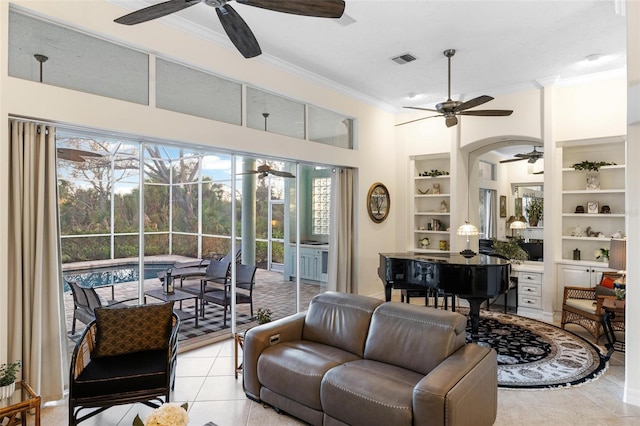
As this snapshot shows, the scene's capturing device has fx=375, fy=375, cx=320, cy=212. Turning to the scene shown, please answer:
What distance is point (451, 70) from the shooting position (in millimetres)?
5391

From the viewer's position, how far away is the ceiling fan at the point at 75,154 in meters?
3.43

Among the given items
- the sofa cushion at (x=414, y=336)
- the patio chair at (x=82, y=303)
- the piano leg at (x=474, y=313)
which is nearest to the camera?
the sofa cushion at (x=414, y=336)

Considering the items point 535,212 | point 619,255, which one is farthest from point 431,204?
point 619,255

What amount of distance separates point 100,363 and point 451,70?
542 cm

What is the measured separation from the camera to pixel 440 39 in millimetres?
4430

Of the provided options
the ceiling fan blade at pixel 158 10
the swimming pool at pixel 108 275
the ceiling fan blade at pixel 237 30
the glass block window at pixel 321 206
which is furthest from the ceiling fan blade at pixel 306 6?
the glass block window at pixel 321 206

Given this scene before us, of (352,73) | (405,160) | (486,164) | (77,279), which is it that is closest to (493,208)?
(486,164)

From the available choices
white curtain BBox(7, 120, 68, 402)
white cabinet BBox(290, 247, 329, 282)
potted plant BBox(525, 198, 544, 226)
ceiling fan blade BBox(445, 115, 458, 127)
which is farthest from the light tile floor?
potted plant BBox(525, 198, 544, 226)

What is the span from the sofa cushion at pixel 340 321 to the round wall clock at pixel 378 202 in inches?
133

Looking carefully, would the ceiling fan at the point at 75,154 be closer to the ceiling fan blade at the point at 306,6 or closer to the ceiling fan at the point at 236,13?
the ceiling fan at the point at 236,13

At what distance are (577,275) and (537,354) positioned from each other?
2.01 m

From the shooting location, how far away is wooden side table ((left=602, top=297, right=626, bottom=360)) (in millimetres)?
4148

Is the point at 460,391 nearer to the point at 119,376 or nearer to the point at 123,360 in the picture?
the point at 119,376

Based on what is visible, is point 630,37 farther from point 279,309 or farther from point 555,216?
point 279,309
